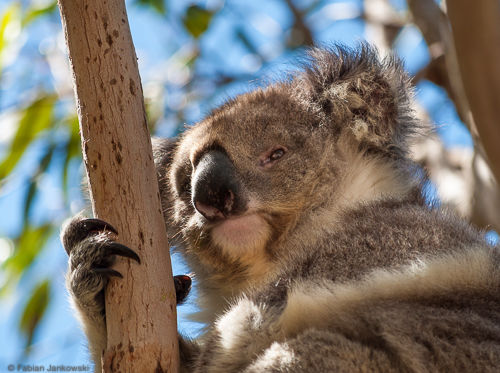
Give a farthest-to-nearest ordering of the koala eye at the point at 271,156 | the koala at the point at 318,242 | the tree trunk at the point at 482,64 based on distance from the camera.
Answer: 1. the tree trunk at the point at 482,64
2. the koala eye at the point at 271,156
3. the koala at the point at 318,242

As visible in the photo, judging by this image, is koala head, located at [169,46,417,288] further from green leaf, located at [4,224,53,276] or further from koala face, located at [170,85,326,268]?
green leaf, located at [4,224,53,276]

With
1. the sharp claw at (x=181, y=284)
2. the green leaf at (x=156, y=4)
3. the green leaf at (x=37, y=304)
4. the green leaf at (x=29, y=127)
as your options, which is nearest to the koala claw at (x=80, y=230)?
the sharp claw at (x=181, y=284)

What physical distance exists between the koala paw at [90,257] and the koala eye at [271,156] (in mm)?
629

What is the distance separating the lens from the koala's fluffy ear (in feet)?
7.93

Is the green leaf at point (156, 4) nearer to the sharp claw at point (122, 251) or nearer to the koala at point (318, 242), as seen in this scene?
the koala at point (318, 242)

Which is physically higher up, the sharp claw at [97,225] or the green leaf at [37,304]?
the green leaf at [37,304]

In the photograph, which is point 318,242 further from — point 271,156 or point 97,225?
point 97,225

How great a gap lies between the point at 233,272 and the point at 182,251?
34 cm

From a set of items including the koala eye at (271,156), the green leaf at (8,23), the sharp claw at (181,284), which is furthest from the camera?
the green leaf at (8,23)

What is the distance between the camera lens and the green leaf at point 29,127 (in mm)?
3721

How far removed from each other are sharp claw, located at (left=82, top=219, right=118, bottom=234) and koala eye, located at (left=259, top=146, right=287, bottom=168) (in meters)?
0.66

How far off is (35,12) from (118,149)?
2566mm

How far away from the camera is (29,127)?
395 centimetres

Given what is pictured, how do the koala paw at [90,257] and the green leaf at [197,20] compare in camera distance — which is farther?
the green leaf at [197,20]
